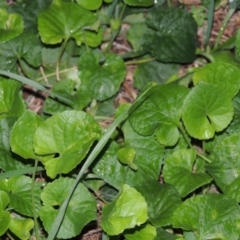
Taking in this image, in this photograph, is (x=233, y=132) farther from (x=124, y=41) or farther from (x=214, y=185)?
(x=124, y=41)

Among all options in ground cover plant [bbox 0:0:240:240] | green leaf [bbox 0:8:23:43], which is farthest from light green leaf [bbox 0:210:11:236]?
green leaf [bbox 0:8:23:43]

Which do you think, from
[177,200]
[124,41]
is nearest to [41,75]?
[124,41]

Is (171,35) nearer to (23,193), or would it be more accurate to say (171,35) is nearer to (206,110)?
(206,110)

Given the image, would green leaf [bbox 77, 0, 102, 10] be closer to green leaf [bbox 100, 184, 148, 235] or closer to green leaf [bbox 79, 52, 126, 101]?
green leaf [bbox 79, 52, 126, 101]

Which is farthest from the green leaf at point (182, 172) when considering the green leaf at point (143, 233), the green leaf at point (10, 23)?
the green leaf at point (10, 23)

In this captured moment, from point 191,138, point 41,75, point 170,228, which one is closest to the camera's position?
point 170,228

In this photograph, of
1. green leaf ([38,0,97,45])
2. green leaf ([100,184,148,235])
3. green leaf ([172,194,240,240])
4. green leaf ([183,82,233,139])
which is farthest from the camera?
green leaf ([38,0,97,45])

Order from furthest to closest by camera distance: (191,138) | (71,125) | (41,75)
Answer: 1. (41,75)
2. (191,138)
3. (71,125)

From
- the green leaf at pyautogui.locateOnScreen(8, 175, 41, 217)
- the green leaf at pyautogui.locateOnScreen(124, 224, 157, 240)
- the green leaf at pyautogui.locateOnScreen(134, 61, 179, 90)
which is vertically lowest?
the green leaf at pyautogui.locateOnScreen(124, 224, 157, 240)
